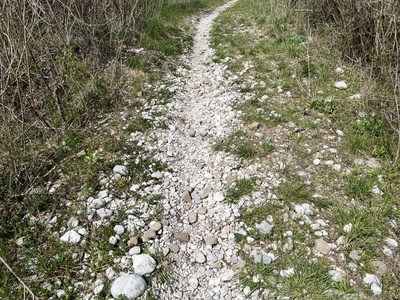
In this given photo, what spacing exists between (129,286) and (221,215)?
4.83ft

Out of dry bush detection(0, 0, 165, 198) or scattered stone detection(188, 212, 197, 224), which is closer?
scattered stone detection(188, 212, 197, 224)

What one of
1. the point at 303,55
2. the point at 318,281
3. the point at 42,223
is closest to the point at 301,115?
the point at 303,55

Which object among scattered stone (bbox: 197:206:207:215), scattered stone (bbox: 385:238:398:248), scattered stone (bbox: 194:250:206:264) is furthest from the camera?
scattered stone (bbox: 197:206:207:215)

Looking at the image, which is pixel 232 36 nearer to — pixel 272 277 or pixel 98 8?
pixel 98 8

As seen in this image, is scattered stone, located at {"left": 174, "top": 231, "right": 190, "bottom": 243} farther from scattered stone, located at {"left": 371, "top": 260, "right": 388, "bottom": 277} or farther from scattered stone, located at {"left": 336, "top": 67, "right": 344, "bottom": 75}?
scattered stone, located at {"left": 336, "top": 67, "right": 344, "bottom": 75}

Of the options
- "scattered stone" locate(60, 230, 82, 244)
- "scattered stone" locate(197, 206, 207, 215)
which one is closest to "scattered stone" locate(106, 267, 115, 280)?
"scattered stone" locate(60, 230, 82, 244)

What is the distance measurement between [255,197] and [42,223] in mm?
2934

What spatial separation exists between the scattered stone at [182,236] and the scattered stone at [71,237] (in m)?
1.22

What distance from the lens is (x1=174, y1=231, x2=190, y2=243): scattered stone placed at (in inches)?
139

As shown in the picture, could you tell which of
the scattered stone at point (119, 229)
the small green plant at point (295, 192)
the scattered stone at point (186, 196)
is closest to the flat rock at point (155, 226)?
the scattered stone at point (119, 229)

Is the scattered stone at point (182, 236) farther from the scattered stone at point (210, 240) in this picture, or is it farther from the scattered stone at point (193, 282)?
the scattered stone at point (193, 282)

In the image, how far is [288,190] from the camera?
12.9 ft

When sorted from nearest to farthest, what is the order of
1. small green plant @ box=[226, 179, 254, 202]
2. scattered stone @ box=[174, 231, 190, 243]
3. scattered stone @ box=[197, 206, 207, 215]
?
scattered stone @ box=[174, 231, 190, 243] < scattered stone @ box=[197, 206, 207, 215] < small green plant @ box=[226, 179, 254, 202]

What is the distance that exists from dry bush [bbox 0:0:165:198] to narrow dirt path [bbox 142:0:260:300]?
5.72ft
